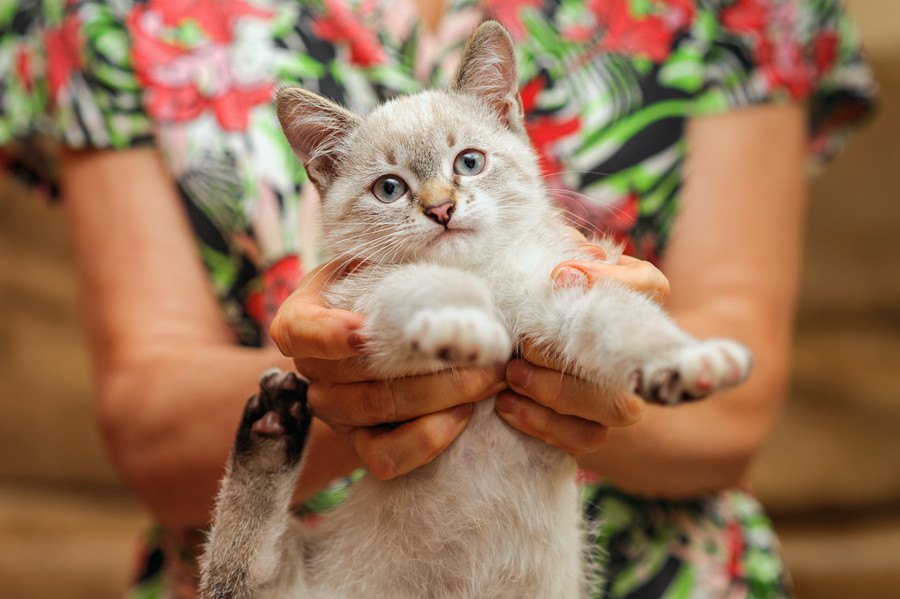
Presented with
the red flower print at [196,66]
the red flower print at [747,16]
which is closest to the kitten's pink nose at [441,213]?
the red flower print at [196,66]

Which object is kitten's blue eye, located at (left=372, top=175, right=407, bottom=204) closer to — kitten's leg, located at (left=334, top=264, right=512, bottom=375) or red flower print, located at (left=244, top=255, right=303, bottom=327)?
kitten's leg, located at (left=334, top=264, right=512, bottom=375)

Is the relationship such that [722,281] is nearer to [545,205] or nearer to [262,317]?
[545,205]

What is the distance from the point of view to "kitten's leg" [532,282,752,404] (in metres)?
0.66

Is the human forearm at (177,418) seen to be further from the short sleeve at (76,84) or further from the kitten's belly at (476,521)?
the short sleeve at (76,84)

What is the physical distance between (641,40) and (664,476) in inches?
28.2

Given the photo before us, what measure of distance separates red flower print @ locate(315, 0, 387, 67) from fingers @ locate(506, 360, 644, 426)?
751mm

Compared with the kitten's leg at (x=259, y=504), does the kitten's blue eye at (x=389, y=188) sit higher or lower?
higher

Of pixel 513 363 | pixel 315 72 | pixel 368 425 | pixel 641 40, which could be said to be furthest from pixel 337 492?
pixel 641 40

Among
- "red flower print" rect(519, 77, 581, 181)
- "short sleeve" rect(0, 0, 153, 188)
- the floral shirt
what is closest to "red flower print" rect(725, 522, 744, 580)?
the floral shirt

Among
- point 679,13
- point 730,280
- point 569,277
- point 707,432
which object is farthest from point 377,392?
point 679,13

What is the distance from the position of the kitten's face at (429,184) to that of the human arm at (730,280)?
0.37m

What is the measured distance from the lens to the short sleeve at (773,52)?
54.5 inches

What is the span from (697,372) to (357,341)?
0.33m

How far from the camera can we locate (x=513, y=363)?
33.4 inches
